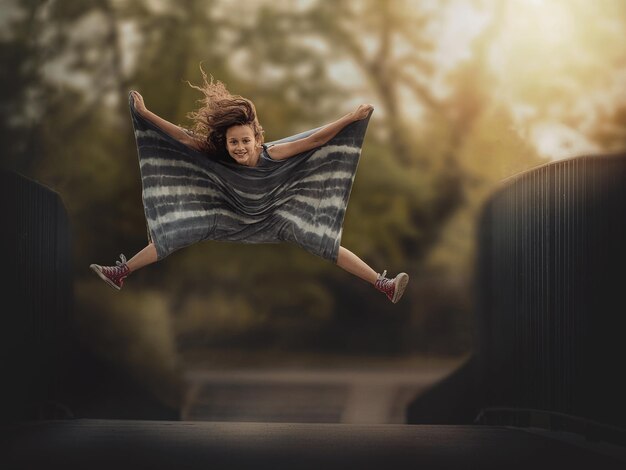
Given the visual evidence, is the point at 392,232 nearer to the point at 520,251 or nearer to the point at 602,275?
the point at 520,251

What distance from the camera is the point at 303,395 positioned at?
13.3m

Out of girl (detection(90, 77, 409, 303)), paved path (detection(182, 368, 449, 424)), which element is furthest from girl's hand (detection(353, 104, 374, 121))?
paved path (detection(182, 368, 449, 424))

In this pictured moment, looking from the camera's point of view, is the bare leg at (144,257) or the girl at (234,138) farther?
the bare leg at (144,257)

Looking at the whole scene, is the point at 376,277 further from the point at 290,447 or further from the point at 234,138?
the point at 290,447

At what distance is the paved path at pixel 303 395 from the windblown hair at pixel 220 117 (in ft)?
23.4

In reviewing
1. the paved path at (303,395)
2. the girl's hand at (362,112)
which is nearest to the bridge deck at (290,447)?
the girl's hand at (362,112)

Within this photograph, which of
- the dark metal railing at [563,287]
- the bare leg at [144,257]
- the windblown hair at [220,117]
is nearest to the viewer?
the windblown hair at [220,117]

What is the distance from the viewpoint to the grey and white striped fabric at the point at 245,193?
20.9 feet

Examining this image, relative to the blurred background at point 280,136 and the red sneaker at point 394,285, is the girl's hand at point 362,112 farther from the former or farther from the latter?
the blurred background at point 280,136

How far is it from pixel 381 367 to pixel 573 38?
13.8 ft

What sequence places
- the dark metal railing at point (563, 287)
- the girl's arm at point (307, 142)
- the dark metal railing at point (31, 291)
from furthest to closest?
the dark metal railing at point (31, 291), the dark metal railing at point (563, 287), the girl's arm at point (307, 142)

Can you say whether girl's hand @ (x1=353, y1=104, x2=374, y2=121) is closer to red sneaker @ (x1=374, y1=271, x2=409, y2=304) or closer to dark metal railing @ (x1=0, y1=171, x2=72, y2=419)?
red sneaker @ (x1=374, y1=271, x2=409, y2=304)

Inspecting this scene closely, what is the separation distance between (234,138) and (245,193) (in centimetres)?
32

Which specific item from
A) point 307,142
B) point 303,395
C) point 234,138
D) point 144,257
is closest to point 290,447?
point 144,257
